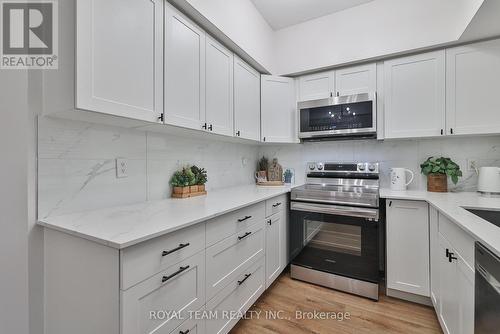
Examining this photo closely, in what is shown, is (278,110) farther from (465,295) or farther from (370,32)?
(465,295)

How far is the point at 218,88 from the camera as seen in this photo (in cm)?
192

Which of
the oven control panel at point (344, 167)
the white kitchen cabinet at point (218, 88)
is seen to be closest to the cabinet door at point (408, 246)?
the oven control panel at point (344, 167)

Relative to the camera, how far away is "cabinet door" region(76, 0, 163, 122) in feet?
3.34

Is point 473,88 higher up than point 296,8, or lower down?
lower down

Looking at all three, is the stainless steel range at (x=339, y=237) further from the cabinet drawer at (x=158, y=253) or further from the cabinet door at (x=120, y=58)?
the cabinet door at (x=120, y=58)

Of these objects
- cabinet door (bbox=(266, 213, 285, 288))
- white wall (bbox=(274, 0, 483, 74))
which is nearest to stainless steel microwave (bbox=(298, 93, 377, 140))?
white wall (bbox=(274, 0, 483, 74))

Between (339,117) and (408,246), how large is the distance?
1307mm

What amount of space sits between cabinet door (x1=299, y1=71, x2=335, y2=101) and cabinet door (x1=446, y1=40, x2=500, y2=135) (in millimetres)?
980

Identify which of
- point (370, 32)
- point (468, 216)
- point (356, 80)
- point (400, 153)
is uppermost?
point (370, 32)

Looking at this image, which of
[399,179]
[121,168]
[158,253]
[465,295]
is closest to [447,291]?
[465,295]

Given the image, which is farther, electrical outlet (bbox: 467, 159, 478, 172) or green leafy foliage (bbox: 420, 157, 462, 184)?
electrical outlet (bbox: 467, 159, 478, 172)

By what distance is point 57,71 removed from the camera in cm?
108

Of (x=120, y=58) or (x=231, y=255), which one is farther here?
(x=231, y=255)

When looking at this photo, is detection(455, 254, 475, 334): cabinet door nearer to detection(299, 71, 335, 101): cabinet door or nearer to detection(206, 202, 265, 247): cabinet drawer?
detection(206, 202, 265, 247): cabinet drawer
